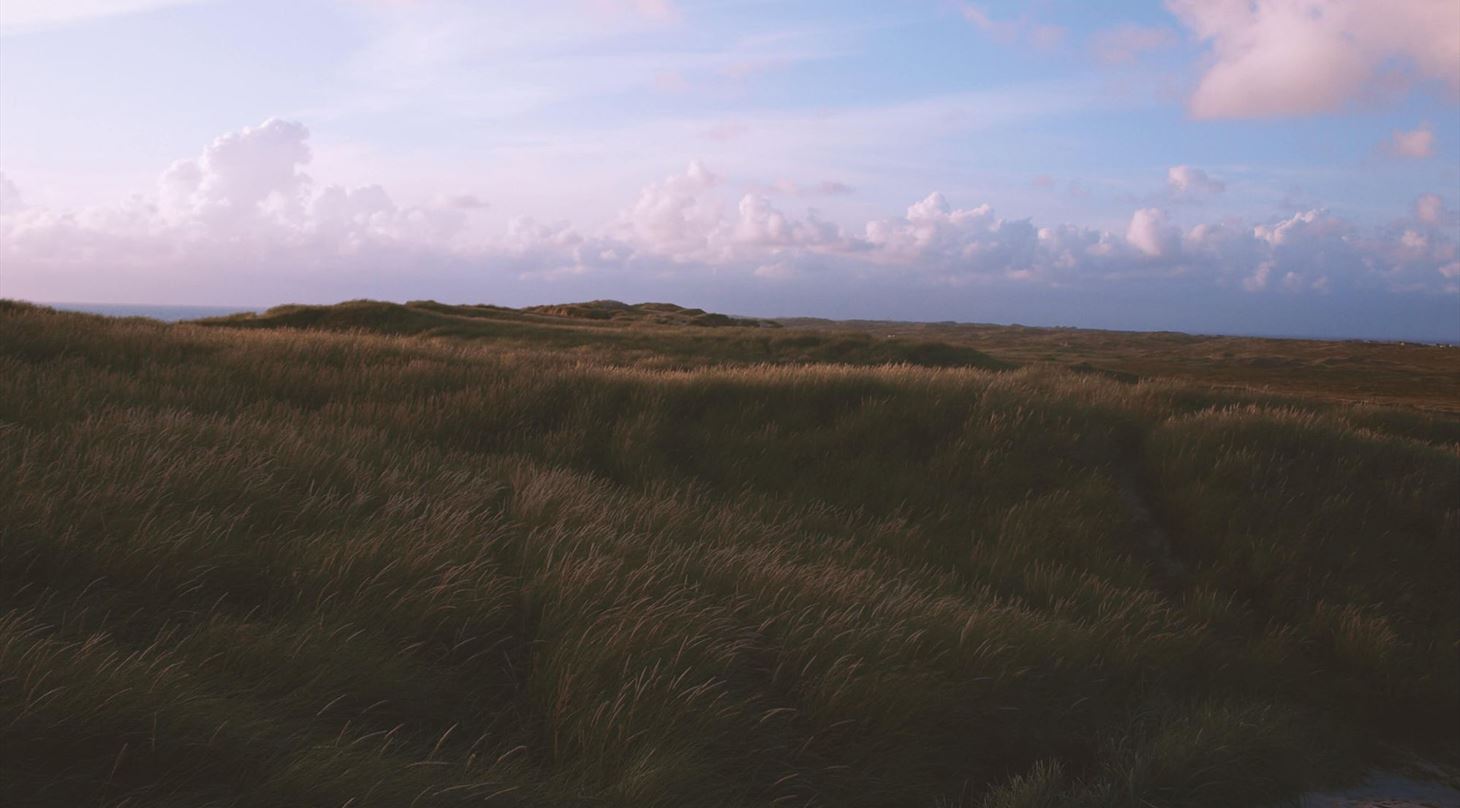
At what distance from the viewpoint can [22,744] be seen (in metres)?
2.47

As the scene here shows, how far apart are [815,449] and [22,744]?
21.3 feet

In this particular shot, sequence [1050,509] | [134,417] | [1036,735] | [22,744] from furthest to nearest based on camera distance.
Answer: [1050,509]
[134,417]
[1036,735]
[22,744]

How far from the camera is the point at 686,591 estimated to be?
4387 mm

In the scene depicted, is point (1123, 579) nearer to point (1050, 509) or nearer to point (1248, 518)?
point (1050, 509)

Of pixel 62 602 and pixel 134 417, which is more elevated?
pixel 134 417

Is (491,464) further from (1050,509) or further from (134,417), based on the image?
(1050,509)

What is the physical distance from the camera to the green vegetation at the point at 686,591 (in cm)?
306

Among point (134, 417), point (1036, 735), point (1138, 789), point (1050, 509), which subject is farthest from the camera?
point (1050, 509)

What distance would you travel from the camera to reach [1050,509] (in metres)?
7.42

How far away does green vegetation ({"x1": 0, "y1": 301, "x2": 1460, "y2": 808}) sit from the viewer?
3.06m

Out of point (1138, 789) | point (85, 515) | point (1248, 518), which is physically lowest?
point (1138, 789)

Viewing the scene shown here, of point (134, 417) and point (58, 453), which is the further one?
point (134, 417)

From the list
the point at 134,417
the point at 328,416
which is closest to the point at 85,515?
the point at 134,417

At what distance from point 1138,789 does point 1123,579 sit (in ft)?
9.55
